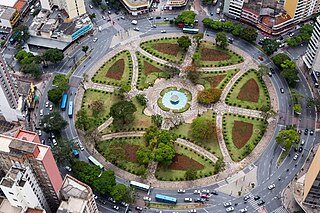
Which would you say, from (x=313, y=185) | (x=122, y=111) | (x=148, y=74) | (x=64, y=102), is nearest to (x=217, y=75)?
(x=148, y=74)

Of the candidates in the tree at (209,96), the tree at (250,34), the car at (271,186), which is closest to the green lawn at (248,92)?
the tree at (209,96)

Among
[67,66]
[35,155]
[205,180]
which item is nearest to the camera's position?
[35,155]

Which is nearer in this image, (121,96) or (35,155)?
(35,155)

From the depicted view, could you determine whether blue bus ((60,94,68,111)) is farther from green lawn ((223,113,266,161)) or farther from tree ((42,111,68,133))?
green lawn ((223,113,266,161))

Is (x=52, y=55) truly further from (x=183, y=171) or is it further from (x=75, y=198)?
(x=75, y=198)

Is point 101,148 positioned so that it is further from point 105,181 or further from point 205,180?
point 205,180

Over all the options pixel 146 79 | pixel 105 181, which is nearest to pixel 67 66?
pixel 146 79
